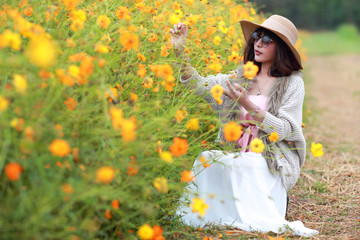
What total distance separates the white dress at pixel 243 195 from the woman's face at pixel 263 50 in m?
0.54

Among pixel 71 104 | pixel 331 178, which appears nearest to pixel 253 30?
pixel 331 178

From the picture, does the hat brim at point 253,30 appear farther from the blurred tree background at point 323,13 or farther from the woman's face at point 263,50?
the blurred tree background at point 323,13

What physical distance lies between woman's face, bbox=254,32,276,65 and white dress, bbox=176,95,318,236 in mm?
541

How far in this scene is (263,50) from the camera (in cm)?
236

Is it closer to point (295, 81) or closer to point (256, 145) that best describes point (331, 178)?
point (295, 81)

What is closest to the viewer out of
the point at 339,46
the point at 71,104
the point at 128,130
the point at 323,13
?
the point at 128,130

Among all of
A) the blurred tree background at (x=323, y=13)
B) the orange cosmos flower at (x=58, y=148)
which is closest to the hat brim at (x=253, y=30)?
the orange cosmos flower at (x=58, y=148)

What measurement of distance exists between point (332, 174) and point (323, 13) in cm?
2391

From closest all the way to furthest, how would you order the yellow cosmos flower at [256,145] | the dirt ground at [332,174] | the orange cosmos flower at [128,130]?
the orange cosmos flower at [128,130] < the yellow cosmos flower at [256,145] < the dirt ground at [332,174]

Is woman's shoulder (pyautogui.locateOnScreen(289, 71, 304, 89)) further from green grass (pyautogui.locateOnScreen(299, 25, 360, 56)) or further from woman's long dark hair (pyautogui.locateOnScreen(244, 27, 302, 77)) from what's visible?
green grass (pyautogui.locateOnScreen(299, 25, 360, 56))

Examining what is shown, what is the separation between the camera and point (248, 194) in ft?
7.07

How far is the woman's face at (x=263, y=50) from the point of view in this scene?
7.73 feet

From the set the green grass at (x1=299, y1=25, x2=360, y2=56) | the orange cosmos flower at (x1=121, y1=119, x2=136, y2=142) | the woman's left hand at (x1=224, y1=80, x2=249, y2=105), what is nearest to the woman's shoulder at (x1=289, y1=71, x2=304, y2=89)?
the woman's left hand at (x1=224, y1=80, x2=249, y2=105)

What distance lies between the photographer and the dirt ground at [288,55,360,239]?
2.42 meters
